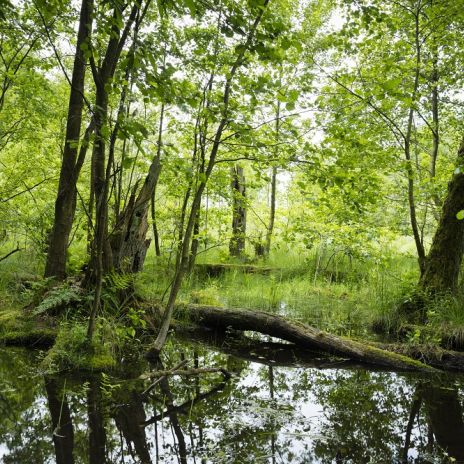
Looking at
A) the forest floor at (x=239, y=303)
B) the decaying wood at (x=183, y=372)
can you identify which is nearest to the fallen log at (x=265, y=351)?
the forest floor at (x=239, y=303)

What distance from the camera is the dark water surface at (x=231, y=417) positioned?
10.4ft

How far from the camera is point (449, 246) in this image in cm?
732

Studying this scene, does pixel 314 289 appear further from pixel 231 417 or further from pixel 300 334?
pixel 231 417

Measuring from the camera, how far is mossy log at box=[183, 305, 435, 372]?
5.65 meters

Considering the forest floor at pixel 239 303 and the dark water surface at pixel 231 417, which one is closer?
the dark water surface at pixel 231 417

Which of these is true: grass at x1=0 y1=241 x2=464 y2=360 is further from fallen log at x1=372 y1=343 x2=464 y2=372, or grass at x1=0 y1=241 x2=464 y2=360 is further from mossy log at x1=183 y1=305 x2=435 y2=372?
mossy log at x1=183 y1=305 x2=435 y2=372

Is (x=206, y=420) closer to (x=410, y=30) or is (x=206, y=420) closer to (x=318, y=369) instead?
(x=318, y=369)

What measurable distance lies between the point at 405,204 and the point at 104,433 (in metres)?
10.3

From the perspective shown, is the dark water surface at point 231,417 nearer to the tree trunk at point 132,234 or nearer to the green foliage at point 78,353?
the green foliage at point 78,353

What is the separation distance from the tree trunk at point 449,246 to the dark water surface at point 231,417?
2.50 m

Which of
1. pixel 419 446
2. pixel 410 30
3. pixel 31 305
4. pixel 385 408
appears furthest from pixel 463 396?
pixel 410 30

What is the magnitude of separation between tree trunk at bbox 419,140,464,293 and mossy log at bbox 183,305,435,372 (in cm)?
213

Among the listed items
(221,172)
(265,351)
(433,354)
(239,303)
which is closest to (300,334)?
(265,351)

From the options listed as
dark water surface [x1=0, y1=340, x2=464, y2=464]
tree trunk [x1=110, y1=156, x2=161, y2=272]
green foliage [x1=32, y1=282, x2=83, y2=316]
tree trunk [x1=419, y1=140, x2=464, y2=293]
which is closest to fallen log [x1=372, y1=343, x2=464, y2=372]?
dark water surface [x1=0, y1=340, x2=464, y2=464]
